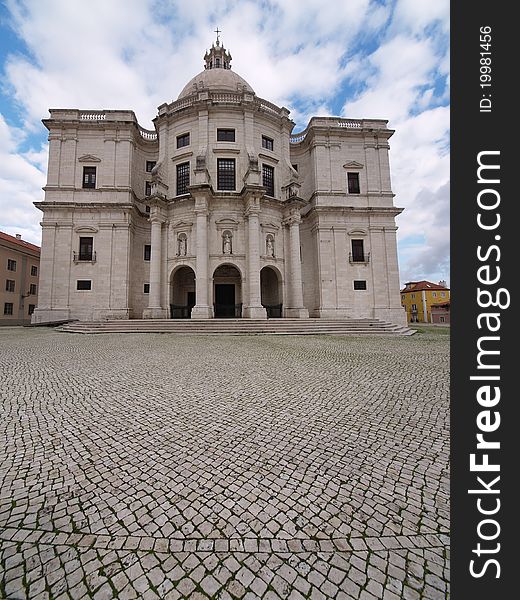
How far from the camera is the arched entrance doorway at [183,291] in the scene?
2569 cm

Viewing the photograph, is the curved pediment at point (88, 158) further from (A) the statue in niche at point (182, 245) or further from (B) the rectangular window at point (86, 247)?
(A) the statue in niche at point (182, 245)

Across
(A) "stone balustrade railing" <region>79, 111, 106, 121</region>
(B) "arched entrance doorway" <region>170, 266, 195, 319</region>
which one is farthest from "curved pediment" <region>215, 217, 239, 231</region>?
(A) "stone balustrade railing" <region>79, 111, 106, 121</region>

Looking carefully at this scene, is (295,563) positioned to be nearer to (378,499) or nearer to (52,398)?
(378,499)

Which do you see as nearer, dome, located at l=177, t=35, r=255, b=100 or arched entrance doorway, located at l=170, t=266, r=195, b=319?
arched entrance doorway, located at l=170, t=266, r=195, b=319

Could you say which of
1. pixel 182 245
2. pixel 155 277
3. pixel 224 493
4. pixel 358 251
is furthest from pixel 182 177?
pixel 224 493

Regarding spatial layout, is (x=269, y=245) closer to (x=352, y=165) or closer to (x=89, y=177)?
(x=352, y=165)

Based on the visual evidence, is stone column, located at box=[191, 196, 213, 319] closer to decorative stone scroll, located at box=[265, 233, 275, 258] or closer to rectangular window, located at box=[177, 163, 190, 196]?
Answer: rectangular window, located at box=[177, 163, 190, 196]

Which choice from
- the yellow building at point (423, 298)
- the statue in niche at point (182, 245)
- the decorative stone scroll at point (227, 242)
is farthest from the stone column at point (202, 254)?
the yellow building at point (423, 298)

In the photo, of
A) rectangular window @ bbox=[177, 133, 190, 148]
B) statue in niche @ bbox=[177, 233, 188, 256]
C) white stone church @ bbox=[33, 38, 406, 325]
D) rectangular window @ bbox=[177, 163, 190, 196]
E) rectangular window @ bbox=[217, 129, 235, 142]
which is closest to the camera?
white stone church @ bbox=[33, 38, 406, 325]

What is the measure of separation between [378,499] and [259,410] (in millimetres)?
2067

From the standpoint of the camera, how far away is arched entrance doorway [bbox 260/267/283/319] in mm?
24312

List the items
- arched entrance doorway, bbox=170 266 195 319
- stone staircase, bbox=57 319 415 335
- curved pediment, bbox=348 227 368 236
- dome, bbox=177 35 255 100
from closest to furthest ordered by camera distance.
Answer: stone staircase, bbox=57 319 415 335, curved pediment, bbox=348 227 368 236, arched entrance doorway, bbox=170 266 195 319, dome, bbox=177 35 255 100

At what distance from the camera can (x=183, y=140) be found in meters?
25.3

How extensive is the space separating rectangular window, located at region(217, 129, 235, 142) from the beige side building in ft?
87.0
